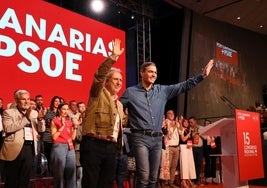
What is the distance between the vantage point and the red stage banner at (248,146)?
4.22m

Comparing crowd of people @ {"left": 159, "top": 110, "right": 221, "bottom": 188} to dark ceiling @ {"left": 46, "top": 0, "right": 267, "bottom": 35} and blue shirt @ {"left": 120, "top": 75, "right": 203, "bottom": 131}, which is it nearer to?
blue shirt @ {"left": 120, "top": 75, "right": 203, "bottom": 131}

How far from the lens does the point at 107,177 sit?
2.46 metres

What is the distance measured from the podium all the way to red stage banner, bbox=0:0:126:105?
10.3 ft

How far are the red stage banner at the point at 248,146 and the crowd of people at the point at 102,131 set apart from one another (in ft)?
4.76

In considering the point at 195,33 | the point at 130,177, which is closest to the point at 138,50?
the point at 195,33

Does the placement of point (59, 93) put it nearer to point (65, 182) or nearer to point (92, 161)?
point (65, 182)

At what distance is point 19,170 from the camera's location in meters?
3.61

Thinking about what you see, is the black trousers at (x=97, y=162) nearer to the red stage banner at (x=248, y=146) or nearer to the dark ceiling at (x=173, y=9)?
the red stage banner at (x=248, y=146)

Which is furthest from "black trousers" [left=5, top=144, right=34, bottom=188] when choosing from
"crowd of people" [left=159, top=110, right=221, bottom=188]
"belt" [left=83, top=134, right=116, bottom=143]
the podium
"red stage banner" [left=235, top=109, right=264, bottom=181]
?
"crowd of people" [left=159, top=110, right=221, bottom=188]

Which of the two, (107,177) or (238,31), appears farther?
(238,31)

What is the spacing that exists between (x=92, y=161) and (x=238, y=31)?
1200cm

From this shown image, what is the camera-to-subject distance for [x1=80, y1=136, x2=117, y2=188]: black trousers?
7.77ft

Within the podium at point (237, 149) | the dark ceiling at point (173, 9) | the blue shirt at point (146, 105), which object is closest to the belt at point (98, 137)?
the blue shirt at point (146, 105)

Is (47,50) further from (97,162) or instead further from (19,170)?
(97,162)
